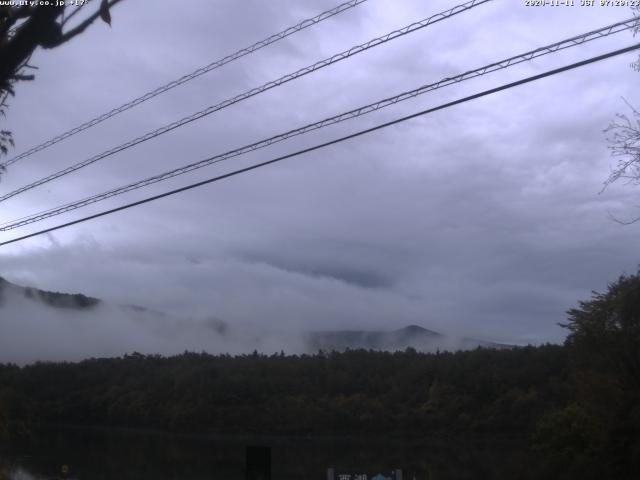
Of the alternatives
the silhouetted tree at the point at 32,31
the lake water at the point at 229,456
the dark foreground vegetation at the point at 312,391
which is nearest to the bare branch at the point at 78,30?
the silhouetted tree at the point at 32,31

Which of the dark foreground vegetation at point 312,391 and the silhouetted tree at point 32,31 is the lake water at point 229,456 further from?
the silhouetted tree at point 32,31

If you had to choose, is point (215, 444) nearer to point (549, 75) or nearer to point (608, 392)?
point (608, 392)

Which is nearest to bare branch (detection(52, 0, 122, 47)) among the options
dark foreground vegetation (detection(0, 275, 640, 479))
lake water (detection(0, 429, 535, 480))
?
lake water (detection(0, 429, 535, 480))

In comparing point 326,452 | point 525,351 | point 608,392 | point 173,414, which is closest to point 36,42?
point 608,392

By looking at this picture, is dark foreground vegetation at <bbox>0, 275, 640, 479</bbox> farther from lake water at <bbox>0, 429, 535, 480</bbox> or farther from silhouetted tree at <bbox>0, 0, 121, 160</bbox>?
silhouetted tree at <bbox>0, 0, 121, 160</bbox>

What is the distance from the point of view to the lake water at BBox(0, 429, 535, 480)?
3994 cm

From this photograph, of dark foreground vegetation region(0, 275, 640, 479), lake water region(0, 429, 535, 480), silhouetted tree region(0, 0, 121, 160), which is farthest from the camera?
dark foreground vegetation region(0, 275, 640, 479)

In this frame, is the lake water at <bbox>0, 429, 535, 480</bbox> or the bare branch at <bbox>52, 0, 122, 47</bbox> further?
the lake water at <bbox>0, 429, 535, 480</bbox>

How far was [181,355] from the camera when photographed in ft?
357

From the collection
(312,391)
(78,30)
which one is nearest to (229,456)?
(312,391)

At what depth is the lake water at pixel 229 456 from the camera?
39.9 m

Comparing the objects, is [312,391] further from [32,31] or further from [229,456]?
[32,31]

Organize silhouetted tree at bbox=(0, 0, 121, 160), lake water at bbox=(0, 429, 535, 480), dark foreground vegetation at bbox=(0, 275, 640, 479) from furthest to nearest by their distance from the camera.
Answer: dark foreground vegetation at bbox=(0, 275, 640, 479) → lake water at bbox=(0, 429, 535, 480) → silhouetted tree at bbox=(0, 0, 121, 160)

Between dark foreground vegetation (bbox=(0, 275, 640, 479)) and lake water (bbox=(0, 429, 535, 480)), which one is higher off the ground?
dark foreground vegetation (bbox=(0, 275, 640, 479))
